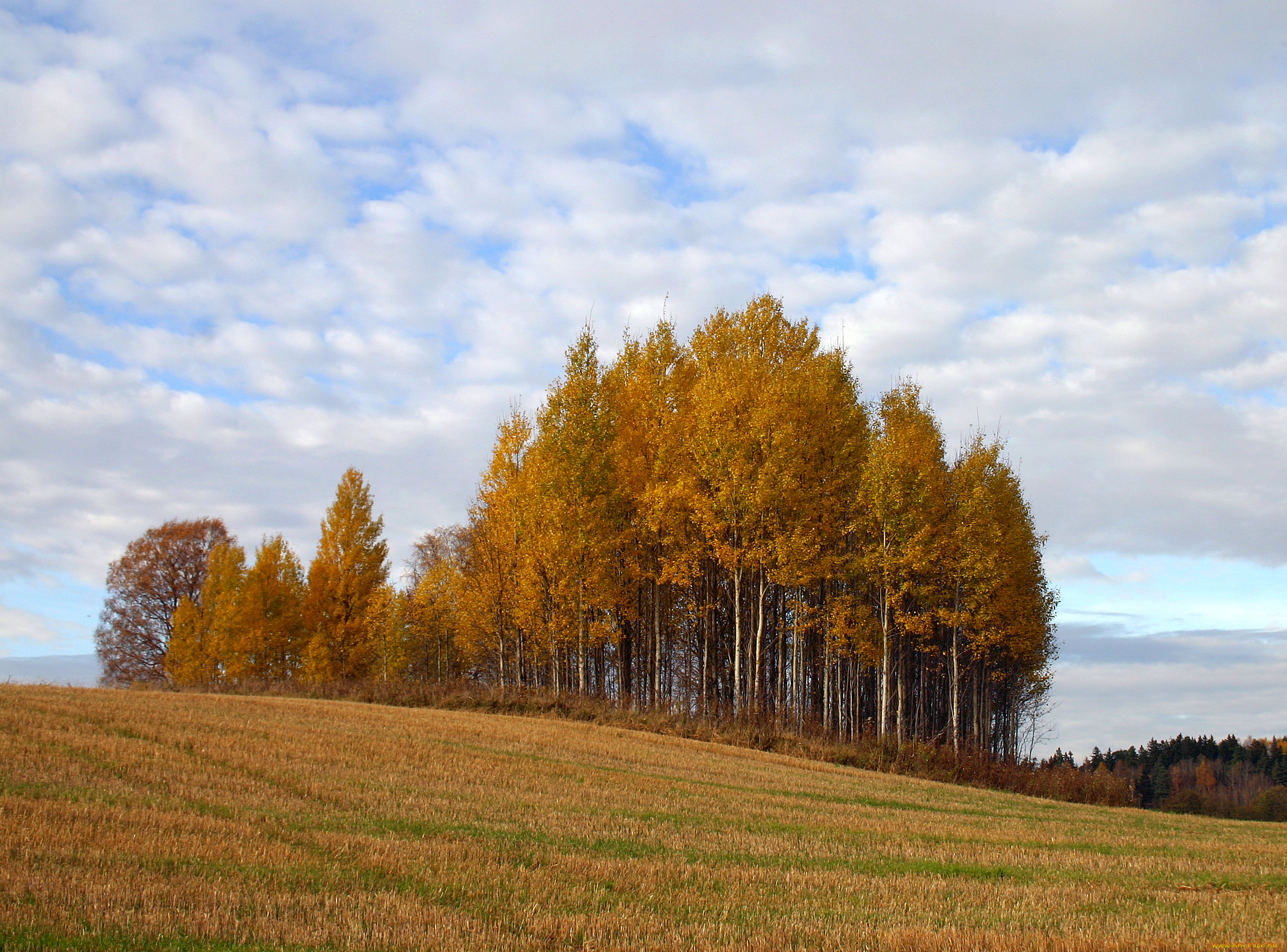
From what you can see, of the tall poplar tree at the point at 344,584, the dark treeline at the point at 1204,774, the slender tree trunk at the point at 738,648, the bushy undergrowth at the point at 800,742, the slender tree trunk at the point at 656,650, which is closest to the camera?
the bushy undergrowth at the point at 800,742

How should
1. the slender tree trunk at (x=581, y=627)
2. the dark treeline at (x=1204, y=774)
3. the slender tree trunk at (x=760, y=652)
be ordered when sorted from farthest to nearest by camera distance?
the dark treeline at (x=1204, y=774)
the slender tree trunk at (x=581, y=627)
the slender tree trunk at (x=760, y=652)

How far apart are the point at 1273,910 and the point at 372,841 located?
875cm

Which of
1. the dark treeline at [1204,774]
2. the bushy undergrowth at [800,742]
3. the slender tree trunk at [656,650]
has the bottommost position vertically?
the dark treeline at [1204,774]

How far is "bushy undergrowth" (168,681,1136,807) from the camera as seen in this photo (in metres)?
26.4

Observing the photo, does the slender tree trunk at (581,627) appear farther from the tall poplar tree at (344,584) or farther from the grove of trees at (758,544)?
the tall poplar tree at (344,584)

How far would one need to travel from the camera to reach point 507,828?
10.5 meters

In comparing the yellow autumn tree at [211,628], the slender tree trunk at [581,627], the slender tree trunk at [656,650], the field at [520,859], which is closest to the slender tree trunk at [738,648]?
the slender tree trunk at [656,650]

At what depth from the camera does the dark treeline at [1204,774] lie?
121ft

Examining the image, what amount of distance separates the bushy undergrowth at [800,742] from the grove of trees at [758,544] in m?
1.21

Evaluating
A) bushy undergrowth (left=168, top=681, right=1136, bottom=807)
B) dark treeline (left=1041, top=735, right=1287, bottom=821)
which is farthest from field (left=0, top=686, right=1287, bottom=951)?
dark treeline (left=1041, top=735, right=1287, bottom=821)

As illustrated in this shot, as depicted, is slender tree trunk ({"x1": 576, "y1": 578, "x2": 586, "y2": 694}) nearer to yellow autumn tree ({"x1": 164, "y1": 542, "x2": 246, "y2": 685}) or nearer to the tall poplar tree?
the tall poplar tree

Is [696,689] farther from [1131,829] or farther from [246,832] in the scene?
[246,832]

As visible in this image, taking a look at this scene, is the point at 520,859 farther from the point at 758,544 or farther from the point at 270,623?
the point at 270,623

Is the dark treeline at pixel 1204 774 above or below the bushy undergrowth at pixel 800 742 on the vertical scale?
below
